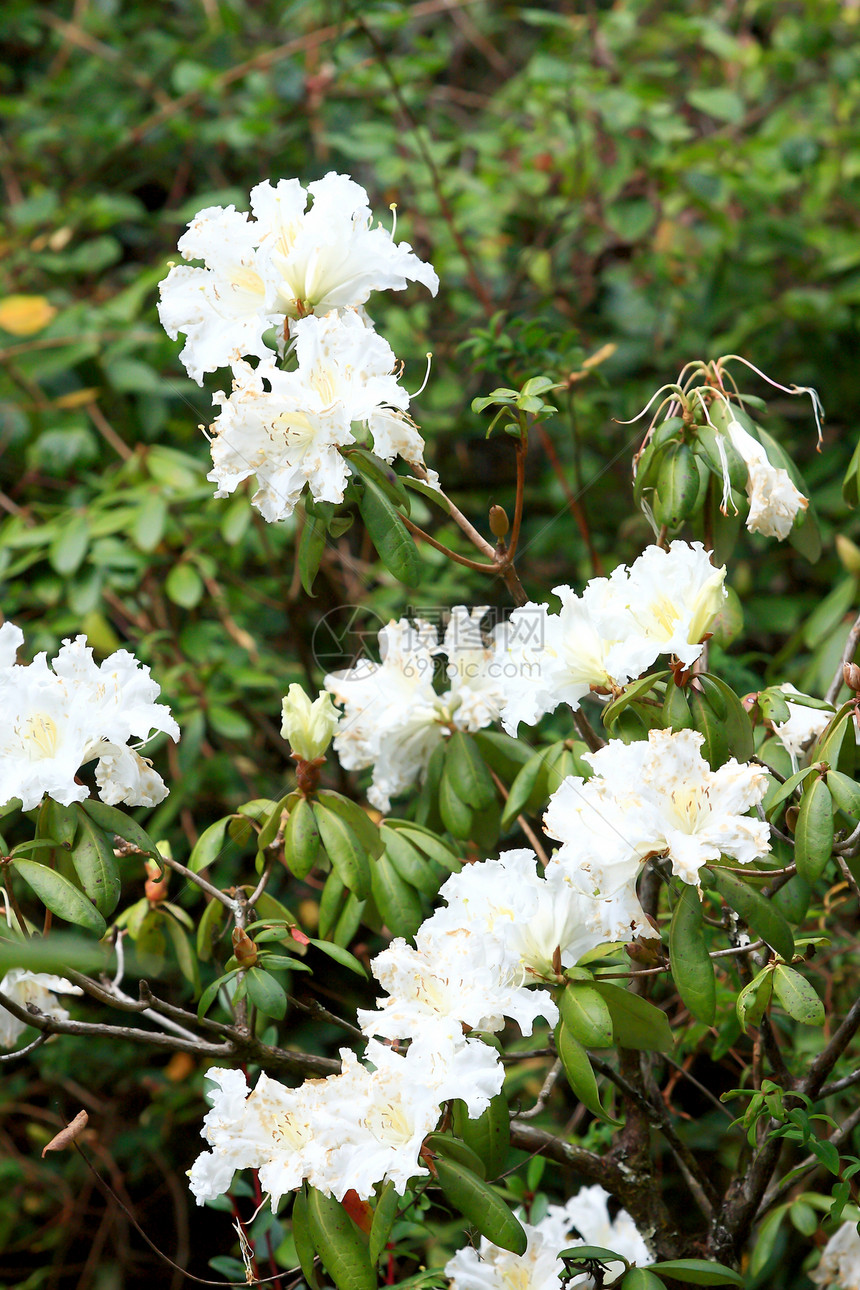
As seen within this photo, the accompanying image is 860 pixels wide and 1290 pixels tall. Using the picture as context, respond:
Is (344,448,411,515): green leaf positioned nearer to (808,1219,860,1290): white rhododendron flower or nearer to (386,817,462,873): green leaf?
(386,817,462,873): green leaf

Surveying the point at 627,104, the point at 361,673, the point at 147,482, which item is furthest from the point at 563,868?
the point at 627,104

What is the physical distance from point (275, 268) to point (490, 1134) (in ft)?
2.13

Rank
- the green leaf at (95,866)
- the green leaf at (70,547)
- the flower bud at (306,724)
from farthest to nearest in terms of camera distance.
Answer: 1. the green leaf at (70,547)
2. the flower bud at (306,724)
3. the green leaf at (95,866)

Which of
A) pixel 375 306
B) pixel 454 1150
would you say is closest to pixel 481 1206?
pixel 454 1150

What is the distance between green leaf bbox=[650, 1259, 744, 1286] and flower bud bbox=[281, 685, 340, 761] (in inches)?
18.3

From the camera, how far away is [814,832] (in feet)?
2.38

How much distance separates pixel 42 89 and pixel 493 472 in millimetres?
1284

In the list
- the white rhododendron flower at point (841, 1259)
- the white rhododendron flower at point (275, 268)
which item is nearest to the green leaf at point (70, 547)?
the white rhododendron flower at point (275, 268)

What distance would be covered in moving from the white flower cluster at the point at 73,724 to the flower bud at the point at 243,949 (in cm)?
12

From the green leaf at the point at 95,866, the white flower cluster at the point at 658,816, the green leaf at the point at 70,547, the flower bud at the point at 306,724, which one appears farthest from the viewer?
the green leaf at the point at 70,547

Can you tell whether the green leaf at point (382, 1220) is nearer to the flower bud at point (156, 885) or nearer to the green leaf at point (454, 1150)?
the green leaf at point (454, 1150)

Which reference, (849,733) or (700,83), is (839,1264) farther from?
(700,83)

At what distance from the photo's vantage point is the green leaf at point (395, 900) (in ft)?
3.01

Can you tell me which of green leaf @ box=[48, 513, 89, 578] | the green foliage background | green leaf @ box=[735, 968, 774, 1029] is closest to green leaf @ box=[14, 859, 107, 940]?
green leaf @ box=[735, 968, 774, 1029]
